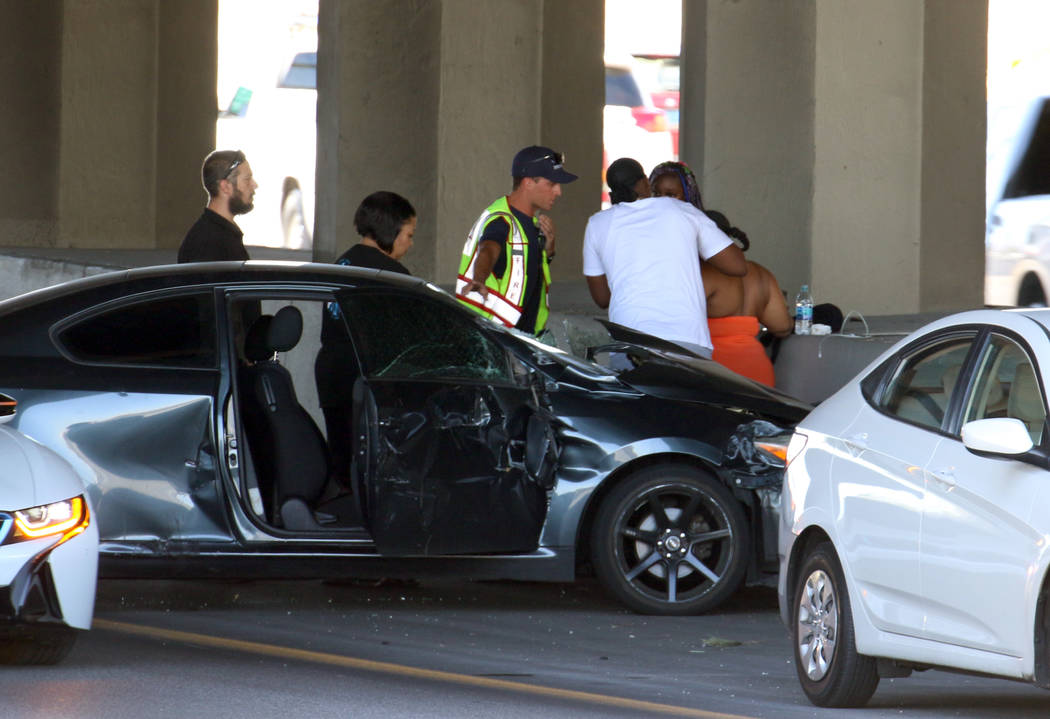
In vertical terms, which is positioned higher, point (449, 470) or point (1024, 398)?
point (1024, 398)

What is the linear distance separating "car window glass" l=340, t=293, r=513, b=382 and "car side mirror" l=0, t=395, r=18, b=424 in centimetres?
143

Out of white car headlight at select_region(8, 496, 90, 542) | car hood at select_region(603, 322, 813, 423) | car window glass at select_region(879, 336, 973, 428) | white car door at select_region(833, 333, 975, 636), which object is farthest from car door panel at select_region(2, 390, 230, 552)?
car window glass at select_region(879, 336, 973, 428)

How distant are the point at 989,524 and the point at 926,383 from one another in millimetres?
823

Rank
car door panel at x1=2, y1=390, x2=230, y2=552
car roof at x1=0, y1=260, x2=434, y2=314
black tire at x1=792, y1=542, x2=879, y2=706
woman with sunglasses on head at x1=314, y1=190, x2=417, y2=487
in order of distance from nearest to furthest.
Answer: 1. black tire at x1=792, y1=542, x2=879, y2=706
2. car door panel at x1=2, y1=390, x2=230, y2=552
3. car roof at x1=0, y1=260, x2=434, y2=314
4. woman with sunglasses on head at x1=314, y1=190, x2=417, y2=487

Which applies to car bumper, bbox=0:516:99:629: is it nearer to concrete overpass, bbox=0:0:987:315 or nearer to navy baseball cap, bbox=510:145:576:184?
navy baseball cap, bbox=510:145:576:184

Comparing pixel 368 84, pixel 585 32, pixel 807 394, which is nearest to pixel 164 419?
pixel 807 394

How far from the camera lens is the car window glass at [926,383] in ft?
20.5

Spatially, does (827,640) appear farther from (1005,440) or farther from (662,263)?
(662,263)

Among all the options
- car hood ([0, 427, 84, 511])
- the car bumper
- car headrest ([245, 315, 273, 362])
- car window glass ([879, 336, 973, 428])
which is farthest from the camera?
car headrest ([245, 315, 273, 362])

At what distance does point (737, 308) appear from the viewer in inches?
408

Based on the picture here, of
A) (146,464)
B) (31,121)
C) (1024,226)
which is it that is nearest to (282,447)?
(146,464)

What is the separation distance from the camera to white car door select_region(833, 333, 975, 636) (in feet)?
20.0

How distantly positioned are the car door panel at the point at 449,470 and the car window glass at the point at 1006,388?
2528mm

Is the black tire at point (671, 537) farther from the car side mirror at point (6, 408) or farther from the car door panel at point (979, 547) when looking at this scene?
the car side mirror at point (6, 408)
